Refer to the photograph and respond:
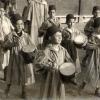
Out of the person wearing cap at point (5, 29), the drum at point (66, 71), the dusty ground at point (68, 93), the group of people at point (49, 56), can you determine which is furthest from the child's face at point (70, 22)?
the drum at point (66, 71)

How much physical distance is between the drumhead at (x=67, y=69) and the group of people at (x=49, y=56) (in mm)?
84

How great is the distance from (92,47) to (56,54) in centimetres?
144

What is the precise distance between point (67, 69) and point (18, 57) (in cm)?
152

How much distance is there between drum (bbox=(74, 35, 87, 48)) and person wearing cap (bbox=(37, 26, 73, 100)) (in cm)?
108

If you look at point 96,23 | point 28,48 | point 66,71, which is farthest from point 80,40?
point 66,71

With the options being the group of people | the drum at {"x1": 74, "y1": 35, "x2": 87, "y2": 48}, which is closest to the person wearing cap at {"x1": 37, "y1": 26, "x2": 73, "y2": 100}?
the group of people

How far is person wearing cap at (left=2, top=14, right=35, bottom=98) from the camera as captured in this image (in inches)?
318

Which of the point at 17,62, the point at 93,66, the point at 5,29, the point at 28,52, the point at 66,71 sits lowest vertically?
the point at 93,66

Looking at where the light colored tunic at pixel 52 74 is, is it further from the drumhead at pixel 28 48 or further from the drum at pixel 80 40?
the drum at pixel 80 40

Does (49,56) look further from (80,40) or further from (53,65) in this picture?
(80,40)

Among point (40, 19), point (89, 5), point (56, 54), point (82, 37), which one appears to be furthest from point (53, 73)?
point (89, 5)

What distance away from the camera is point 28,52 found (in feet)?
24.8

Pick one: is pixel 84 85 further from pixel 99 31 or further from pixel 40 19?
pixel 40 19

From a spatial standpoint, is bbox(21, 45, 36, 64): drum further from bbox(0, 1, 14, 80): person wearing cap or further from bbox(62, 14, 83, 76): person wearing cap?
bbox(0, 1, 14, 80): person wearing cap
